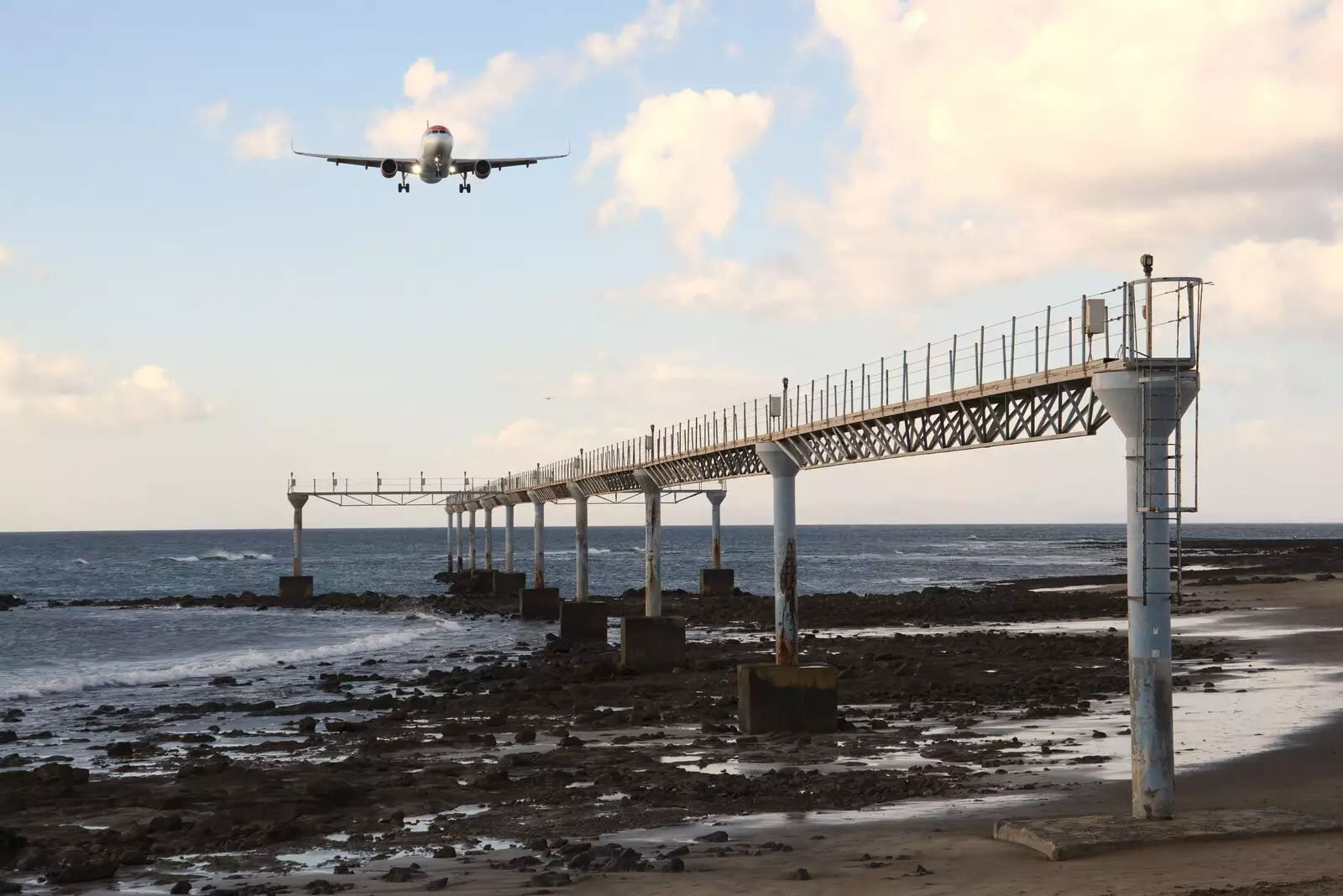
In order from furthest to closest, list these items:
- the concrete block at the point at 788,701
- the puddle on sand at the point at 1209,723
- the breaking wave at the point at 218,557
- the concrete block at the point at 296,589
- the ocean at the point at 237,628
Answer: the breaking wave at the point at 218,557 < the concrete block at the point at 296,589 < the ocean at the point at 237,628 < the concrete block at the point at 788,701 < the puddle on sand at the point at 1209,723

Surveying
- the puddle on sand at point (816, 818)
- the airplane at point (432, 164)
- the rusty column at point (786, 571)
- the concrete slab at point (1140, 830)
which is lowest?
the puddle on sand at point (816, 818)

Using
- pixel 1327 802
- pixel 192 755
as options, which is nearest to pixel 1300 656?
pixel 1327 802

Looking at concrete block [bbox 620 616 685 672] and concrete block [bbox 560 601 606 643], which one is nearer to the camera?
concrete block [bbox 620 616 685 672]

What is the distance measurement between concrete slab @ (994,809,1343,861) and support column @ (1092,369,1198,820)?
0.50m

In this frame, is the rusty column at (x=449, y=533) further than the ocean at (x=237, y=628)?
Yes

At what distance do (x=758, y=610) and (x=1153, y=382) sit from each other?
4960 cm

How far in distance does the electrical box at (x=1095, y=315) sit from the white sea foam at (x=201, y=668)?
3570 centimetres

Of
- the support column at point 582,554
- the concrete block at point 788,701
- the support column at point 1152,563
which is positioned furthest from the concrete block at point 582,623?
the support column at point 1152,563

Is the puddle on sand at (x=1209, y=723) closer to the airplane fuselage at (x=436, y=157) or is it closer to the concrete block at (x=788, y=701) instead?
the concrete block at (x=788, y=701)

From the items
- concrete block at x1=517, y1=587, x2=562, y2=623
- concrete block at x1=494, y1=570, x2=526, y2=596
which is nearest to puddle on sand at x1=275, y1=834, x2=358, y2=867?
concrete block at x1=517, y1=587, x2=562, y2=623

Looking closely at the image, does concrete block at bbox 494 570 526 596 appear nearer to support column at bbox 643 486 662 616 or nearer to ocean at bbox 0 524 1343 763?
ocean at bbox 0 524 1343 763

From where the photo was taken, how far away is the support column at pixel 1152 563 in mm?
16297

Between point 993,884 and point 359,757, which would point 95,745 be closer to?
A: point 359,757

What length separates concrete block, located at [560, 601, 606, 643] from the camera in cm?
5138
